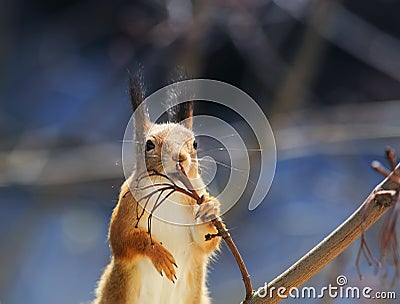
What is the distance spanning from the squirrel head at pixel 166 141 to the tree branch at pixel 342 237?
168mm

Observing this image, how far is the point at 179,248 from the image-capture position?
961mm

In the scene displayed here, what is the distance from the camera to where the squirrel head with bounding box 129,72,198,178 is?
0.81 m

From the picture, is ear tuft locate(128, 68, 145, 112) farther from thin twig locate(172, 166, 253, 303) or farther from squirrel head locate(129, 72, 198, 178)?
thin twig locate(172, 166, 253, 303)

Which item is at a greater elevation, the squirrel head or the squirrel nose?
the squirrel head

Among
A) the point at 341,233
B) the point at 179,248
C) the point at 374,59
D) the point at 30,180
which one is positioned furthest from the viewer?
the point at 374,59

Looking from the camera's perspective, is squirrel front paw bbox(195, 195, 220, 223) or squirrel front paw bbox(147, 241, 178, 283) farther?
squirrel front paw bbox(147, 241, 178, 283)

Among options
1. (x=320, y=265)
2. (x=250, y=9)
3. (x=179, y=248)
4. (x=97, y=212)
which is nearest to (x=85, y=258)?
(x=97, y=212)

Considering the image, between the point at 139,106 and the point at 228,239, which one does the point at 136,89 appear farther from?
the point at 228,239

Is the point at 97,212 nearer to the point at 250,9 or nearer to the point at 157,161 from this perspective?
the point at 250,9

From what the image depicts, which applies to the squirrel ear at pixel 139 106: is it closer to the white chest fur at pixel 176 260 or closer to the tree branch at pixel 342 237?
the white chest fur at pixel 176 260

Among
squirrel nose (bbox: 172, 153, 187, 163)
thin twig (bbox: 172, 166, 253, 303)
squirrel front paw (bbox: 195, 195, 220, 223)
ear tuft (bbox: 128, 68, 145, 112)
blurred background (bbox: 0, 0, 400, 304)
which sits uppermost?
blurred background (bbox: 0, 0, 400, 304)

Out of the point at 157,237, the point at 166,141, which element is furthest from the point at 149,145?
the point at 157,237

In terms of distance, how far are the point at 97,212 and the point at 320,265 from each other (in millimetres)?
1981
